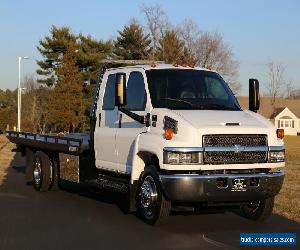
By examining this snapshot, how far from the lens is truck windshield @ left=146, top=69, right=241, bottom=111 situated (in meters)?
9.62

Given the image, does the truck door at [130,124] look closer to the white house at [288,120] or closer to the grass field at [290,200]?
the grass field at [290,200]

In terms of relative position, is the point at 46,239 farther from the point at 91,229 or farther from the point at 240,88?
the point at 240,88

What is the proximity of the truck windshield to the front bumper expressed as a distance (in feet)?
4.55

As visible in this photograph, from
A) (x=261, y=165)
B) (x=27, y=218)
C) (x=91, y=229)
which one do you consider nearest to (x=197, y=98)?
(x=261, y=165)

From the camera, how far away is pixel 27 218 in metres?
9.76

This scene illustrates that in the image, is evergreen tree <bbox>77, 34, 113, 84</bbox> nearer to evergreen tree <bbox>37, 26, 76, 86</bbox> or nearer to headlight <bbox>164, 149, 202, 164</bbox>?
evergreen tree <bbox>37, 26, 76, 86</bbox>

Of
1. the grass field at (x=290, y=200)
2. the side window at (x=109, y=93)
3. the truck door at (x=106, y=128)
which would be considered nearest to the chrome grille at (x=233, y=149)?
the grass field at (x=290, y=200)

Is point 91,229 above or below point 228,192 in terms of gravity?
below

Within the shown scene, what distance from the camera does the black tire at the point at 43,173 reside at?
43.3 feet

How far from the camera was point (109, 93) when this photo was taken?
1090 centimetres

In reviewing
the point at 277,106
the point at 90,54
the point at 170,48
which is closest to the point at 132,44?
the point at 90,54

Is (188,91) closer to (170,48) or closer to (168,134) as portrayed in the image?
(168,134)

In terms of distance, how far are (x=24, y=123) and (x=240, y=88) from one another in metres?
25.6

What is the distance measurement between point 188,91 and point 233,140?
153 cm
